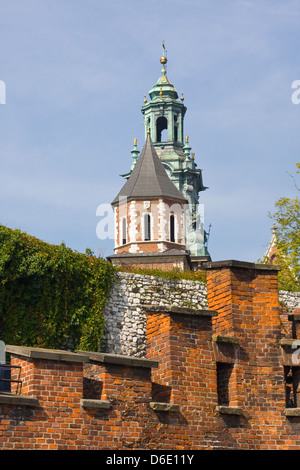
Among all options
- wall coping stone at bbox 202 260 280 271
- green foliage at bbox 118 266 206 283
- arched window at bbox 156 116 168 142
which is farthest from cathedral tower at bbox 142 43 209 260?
wall coping stone at bbox 202 260 280 271

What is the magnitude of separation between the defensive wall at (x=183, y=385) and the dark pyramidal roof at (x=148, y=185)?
1888 inches

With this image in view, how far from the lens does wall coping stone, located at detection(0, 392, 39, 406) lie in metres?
12.5

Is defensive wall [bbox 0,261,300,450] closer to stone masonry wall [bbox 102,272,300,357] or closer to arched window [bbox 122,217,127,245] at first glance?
stone masonry wall [bbox 102,272,300,357]

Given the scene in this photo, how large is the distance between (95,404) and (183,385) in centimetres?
151

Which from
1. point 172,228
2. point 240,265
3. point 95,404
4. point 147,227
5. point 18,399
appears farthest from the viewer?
point 172,228

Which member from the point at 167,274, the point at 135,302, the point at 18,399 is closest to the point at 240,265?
the point at 18,399

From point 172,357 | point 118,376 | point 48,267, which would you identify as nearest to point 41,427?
point 118,376

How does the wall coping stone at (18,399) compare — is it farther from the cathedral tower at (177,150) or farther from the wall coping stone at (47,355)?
the cathedral tower at (177,150)

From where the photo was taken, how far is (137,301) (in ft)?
103

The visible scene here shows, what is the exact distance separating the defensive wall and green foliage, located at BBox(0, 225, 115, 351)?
42.6 ft

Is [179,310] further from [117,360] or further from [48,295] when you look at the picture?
[48,295]

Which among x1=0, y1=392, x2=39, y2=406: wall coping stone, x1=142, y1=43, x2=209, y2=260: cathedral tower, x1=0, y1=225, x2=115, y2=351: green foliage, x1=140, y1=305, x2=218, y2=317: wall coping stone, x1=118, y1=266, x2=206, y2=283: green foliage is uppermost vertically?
x1=142, y1=43, x2=209, y2=260: cathedral tower

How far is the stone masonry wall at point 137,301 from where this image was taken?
30.5m

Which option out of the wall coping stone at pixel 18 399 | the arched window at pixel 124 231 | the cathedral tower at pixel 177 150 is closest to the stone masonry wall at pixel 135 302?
the wall coping stone at pixel 18 399
